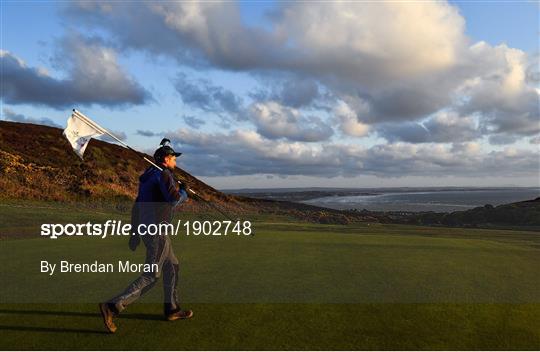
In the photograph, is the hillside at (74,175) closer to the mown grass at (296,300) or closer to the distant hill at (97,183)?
the distant hill at (97,183)

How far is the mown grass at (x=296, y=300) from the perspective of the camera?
558 cm

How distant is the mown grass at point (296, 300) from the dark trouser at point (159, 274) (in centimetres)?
29

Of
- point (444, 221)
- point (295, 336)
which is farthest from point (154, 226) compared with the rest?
point (444, 221)

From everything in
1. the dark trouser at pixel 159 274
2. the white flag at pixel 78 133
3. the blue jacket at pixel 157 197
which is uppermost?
the white flag at pixel 78 133

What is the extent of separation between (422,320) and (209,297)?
3023mm

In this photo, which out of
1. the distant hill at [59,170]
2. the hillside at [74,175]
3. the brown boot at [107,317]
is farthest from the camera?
the distant hill at [59,170]

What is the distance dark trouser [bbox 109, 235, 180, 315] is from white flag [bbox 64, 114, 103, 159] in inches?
106

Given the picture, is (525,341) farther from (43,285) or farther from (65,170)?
(65,170)

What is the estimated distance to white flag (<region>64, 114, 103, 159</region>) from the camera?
837 centimetres

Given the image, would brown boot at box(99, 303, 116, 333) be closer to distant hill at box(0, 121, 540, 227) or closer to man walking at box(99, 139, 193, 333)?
man walking at box(99, 139, 193, 333)

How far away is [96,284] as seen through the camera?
7.98 metres

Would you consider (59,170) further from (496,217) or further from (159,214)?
(159,214)

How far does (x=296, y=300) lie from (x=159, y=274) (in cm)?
201

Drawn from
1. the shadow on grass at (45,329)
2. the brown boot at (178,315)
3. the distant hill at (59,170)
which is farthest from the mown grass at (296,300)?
the distant hill at (59,170)
